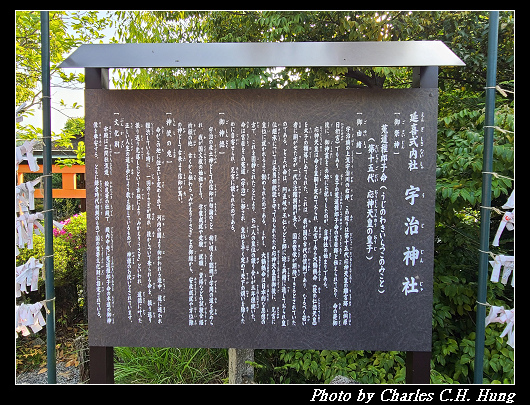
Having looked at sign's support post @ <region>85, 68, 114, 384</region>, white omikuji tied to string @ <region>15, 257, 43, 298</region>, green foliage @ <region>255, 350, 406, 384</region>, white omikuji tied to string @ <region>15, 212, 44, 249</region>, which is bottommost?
green foliage @ <region>255, 350, 406, 384</region>

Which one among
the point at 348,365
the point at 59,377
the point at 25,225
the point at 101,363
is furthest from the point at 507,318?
the point at 59,377

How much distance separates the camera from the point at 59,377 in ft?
14.4

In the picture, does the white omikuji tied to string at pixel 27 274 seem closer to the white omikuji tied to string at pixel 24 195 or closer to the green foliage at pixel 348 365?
the white omikuji tied to string at pixel 24 195

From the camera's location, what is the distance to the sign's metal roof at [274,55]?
2.54 metres

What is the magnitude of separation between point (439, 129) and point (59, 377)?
5.38m

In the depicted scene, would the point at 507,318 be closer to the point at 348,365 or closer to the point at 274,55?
the point at 348,365

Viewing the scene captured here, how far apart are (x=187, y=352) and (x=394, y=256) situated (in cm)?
275

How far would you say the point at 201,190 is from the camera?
2.74 metres

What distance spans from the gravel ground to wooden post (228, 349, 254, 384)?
197cm

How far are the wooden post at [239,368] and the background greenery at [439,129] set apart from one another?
30 centimetres

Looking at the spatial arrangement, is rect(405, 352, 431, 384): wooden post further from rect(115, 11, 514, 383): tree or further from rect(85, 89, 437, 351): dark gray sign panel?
rect(115, 11, 514, 383): tree

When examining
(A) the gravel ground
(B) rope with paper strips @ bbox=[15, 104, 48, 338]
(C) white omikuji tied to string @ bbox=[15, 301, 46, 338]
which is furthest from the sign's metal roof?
(A) the gravel ground

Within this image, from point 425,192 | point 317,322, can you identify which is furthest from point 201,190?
point 425,192

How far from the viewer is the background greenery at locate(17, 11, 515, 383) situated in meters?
3.39
